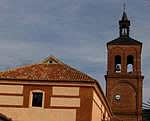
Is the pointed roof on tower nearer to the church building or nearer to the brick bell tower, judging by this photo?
the brick bell tower

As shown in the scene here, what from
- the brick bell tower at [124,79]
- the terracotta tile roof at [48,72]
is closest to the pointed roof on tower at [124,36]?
the brick bell tower at [124,79]

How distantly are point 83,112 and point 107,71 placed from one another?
21.9 m

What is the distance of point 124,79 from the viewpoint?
44.9 metres

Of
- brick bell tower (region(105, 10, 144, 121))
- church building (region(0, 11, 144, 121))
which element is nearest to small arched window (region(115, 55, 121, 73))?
brick bell tower (region(105, 10, 144, 121))

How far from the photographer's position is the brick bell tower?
44.2 m

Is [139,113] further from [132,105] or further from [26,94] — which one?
[26,94]

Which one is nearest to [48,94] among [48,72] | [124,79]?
[48,72]

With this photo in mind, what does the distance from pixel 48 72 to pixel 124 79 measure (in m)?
20.6

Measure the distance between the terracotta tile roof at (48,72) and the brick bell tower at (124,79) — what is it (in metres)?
18.2

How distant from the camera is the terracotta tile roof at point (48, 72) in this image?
970 inches

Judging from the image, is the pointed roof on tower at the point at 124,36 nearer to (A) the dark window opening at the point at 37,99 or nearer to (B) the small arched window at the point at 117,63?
(B) the small arched window at the point at 117,63

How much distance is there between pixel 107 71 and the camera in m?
45.2

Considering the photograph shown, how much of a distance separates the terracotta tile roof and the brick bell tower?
59.9 ft

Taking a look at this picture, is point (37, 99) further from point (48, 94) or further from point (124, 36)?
point (124, 36)
